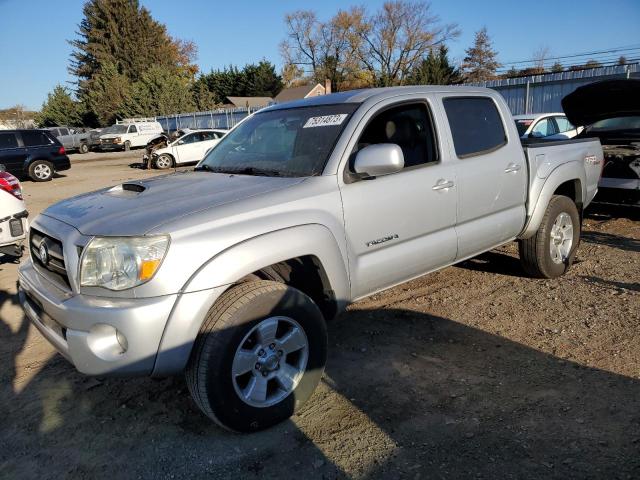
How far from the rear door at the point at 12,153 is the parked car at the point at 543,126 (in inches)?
600

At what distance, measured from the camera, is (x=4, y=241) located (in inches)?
204

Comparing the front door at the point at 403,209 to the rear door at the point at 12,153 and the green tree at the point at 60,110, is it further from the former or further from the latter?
the green tree at the point at 60,110

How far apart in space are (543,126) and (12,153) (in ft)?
52.3

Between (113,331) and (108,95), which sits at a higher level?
(108,95)

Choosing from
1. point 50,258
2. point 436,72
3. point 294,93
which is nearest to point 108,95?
point 294,93

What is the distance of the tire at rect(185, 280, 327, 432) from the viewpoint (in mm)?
2559

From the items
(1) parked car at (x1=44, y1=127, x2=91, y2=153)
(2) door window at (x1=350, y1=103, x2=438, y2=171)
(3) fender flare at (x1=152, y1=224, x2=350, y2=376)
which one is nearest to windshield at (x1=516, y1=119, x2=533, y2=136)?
A: (2) door window at (x1=350, y1=103, x2=438, y2=171)

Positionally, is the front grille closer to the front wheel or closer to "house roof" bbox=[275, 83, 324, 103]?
the front wheel

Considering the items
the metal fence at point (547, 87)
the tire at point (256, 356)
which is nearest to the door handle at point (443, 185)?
the tire at point (256, 356)

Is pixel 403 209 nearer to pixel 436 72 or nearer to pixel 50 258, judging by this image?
pixel 50 258

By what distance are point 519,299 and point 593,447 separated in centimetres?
210

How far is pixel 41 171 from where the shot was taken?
16984 millimetres

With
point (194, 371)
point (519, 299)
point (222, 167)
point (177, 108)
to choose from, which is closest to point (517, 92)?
point (519, 299)

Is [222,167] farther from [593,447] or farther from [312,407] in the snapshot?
[593,447]
